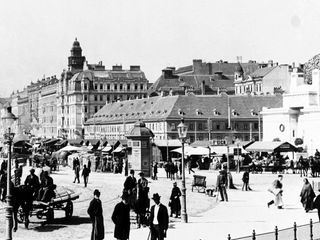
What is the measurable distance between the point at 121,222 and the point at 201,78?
12541 centimetres

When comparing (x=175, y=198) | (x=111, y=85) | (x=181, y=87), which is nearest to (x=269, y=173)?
(x=175, y=198)

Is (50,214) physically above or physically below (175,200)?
below

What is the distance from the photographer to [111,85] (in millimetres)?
144125

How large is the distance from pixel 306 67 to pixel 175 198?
131 metres

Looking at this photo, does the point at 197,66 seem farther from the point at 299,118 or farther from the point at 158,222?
the point at 158,222

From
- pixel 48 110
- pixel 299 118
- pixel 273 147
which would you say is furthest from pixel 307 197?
pixel 48 110

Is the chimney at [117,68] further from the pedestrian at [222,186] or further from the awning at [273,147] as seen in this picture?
the pedestrian at [222,186]

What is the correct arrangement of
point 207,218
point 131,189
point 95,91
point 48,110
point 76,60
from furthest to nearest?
1. point 48,110
2. point 76,60
3. point 95,91
4. point 131,189
5. point 207,218

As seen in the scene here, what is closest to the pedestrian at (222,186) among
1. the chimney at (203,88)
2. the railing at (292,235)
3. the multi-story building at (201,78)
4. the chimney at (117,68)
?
the railing at (292,235)

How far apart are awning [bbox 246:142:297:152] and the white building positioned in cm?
997

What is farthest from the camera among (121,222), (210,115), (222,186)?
(210,115)

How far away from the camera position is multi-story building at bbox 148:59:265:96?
134 m

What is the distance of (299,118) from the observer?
66.7m

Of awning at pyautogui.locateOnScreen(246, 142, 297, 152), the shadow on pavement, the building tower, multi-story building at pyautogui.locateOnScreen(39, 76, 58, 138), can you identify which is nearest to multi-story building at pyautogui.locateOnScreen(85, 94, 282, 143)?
awning at pyautogui.locateOnScreen(246, 142, 297, 152)
